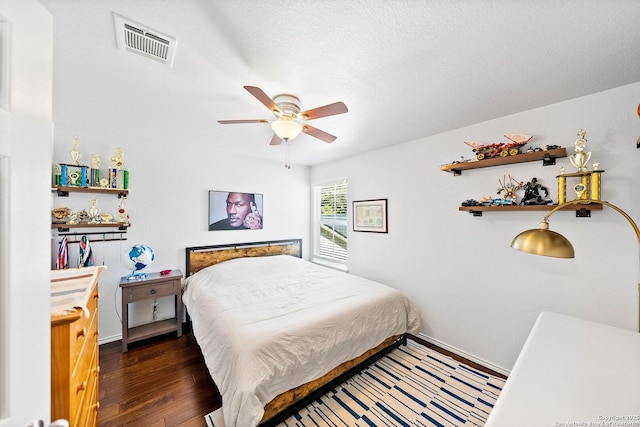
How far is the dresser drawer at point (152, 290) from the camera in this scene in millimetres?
2516

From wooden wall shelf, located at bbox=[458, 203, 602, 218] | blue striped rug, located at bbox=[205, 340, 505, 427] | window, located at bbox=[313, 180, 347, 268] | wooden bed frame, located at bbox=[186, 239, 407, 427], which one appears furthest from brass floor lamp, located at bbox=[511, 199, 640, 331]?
window, located at bbox=[313, 180, 347, 268]

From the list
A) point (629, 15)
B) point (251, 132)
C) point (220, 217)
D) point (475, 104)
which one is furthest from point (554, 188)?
point (220, 217)

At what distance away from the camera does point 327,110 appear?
159 centimetres

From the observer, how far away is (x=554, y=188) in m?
1.95

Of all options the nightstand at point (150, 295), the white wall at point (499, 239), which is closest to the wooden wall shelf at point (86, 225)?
the nightstand at point (150, 295)

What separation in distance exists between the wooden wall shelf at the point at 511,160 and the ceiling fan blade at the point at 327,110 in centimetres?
143

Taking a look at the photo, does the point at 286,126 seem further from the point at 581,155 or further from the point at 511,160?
the point at 581,155

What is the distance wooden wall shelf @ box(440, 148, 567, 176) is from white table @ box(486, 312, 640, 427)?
1251mm

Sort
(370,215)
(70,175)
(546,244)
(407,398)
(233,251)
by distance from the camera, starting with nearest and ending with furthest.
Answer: (546,244) → (407,398) → (70,175) → (370,215) → (233,251)

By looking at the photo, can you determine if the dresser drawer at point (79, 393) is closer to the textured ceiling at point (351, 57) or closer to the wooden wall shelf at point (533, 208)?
the textured ceiling at point (351, 57)

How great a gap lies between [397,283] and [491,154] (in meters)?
1.78

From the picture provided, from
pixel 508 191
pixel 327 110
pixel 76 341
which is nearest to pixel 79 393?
pixel 76 341

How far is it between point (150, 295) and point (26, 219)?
2.55 metres

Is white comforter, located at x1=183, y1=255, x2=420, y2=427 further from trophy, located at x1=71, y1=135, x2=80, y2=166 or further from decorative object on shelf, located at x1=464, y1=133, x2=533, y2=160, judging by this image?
trophy, located at x1=71, y1=135, x2=80, y2=166
